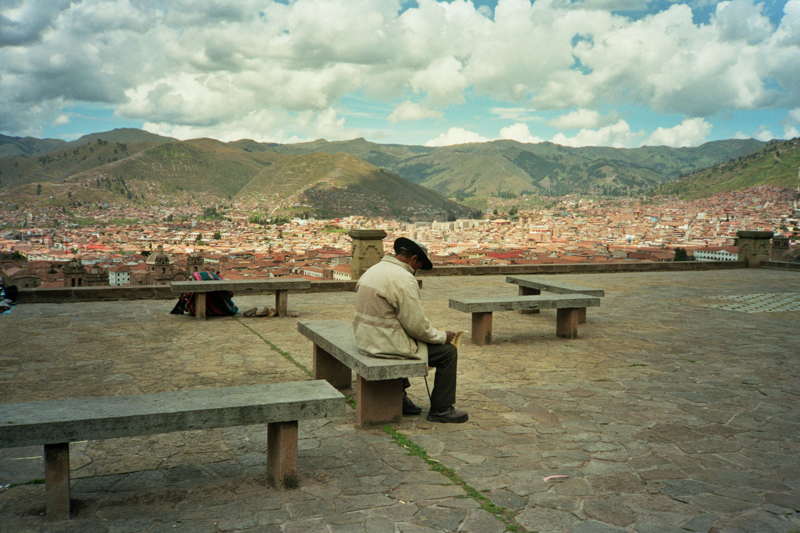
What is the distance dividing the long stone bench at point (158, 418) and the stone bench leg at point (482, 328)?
3.31m

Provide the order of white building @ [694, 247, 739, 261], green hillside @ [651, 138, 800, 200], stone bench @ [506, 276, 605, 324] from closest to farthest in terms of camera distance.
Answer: stone bench @ [506, 276, 605, 324] < white building @ [694, 247, 739, 261] < green hillside @ [651, 138, 800, 200]

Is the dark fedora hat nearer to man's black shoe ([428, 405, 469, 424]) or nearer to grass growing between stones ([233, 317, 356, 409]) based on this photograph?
man's black shoe ([428, 405, 469, 424])

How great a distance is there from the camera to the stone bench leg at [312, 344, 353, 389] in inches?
168

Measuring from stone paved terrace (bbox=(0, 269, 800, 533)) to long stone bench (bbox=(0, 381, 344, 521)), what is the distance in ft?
0.54

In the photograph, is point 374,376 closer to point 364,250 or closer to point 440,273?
point 364,250

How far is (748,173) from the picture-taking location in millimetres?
79438

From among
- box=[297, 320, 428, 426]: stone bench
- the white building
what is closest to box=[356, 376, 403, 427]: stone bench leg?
box=[297, 320, 428, 426]: stone bench

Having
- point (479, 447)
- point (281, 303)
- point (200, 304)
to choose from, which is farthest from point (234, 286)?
point (479, 447)

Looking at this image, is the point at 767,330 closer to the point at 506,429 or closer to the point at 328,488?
the point at 506,429

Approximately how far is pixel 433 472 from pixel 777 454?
2.01 meters

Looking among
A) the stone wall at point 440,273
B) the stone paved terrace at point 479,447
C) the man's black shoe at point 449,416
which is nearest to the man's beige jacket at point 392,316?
the man's black shoe at point 449,416

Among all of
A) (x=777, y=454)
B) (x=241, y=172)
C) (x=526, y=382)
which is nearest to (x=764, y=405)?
(x=777, y=454)

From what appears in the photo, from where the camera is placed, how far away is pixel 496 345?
19.7ft

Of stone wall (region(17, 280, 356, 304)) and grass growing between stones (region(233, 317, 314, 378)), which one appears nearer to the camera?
grass growing between stones (region(233, 317, 314, 378))
